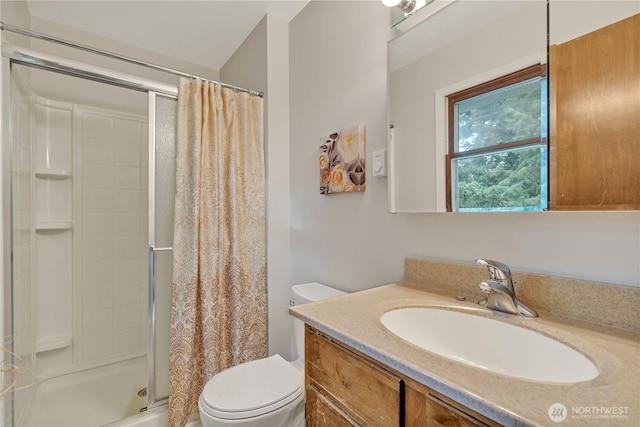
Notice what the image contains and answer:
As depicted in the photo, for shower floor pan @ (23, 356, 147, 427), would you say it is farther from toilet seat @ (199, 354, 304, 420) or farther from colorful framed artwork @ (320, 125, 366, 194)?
colorful framed artwork @ (320, 125, 366, 194)

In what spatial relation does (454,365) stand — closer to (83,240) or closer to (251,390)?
(251,390)

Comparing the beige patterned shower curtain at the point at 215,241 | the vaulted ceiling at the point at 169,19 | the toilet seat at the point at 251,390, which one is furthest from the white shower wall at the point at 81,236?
the toilet seat at the point at 251,390

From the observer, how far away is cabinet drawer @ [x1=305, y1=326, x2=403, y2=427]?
61 cm

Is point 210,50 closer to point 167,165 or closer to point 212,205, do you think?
point 167,165

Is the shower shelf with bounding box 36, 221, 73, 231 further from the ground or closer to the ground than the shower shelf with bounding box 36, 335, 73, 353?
further from the ground

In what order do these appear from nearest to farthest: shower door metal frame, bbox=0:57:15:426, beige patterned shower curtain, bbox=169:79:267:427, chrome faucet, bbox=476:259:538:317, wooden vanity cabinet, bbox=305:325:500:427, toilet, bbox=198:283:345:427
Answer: wooden vanity cabinet, bbox=305:325:500:427 → chrome faucet, bbox=476:259:538:317 → toilet, bbox=198:283:345:427 → shower door metal frame, bbox=0:57:15:426 → beige patterned shower curtain, bbox=169:79:267:427

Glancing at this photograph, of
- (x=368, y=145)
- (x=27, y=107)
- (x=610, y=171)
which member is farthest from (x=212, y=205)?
(x=610, y=171)

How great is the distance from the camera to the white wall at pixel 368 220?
75 centimetres

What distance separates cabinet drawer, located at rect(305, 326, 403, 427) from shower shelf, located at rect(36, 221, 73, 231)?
2021 mm

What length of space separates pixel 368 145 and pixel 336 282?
733 mm

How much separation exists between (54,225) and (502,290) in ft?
8.30

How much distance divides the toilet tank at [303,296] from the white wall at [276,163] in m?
0.33

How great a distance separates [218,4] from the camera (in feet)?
5.80

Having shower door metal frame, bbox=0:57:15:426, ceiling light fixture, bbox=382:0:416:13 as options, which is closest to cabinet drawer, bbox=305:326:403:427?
ceiling light fixture, bbox=382:0:416:13
